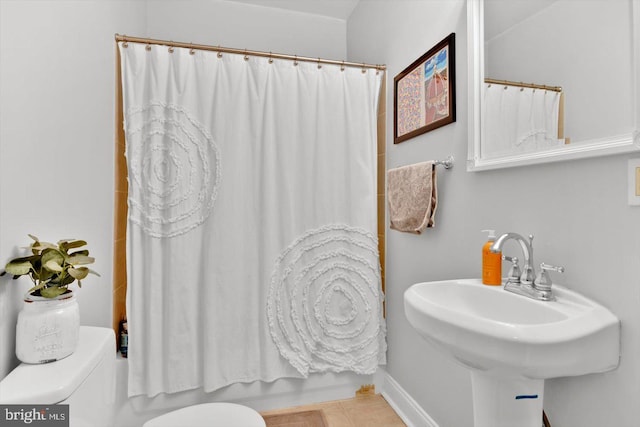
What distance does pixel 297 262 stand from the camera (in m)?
1.93

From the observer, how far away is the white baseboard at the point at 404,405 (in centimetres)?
168

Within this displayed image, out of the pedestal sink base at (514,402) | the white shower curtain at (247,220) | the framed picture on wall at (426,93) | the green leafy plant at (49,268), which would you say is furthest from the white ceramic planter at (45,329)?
the framed picture on wall at (426,93)

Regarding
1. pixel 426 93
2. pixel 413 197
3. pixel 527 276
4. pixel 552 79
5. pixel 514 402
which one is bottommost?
pixel 514 402

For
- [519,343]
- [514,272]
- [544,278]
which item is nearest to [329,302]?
[514,272]

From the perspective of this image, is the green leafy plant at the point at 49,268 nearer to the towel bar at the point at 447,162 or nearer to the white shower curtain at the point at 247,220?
the white shower curtain at the point at 247,220

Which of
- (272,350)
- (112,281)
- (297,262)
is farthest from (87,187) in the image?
(272,350)

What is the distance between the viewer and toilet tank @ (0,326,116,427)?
2.58ft

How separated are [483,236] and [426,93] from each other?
0.74 meters

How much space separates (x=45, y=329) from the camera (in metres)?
0.92

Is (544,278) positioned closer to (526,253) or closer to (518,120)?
(526,253)

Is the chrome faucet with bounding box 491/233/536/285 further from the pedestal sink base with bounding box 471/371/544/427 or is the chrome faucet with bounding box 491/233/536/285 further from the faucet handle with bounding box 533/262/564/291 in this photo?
the pedestal sink base with bounding box 471/371/544/427

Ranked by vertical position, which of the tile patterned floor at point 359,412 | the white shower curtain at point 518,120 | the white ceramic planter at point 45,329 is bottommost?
the tile patterned floor at point 359,412

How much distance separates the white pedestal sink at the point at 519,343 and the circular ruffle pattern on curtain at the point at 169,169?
1219 mm

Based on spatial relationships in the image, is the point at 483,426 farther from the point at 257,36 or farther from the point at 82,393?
the point at 257,36
